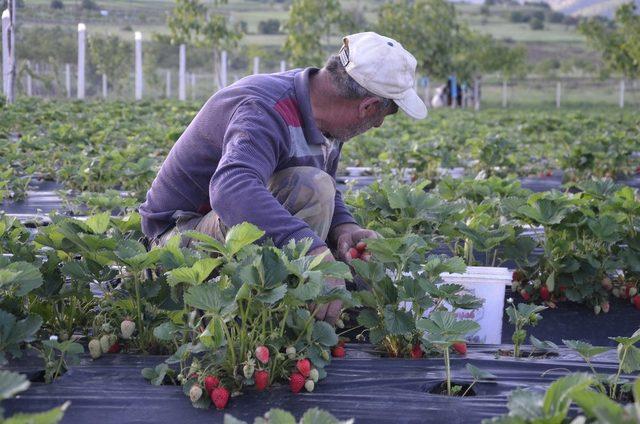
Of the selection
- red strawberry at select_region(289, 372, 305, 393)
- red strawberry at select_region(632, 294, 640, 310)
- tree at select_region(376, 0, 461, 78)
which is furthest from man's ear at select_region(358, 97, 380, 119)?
tree at select_region(376, 0, 461, 78)

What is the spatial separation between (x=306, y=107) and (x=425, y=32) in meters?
31.7

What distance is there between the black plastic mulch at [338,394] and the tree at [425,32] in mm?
30278

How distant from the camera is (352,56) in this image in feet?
10.1

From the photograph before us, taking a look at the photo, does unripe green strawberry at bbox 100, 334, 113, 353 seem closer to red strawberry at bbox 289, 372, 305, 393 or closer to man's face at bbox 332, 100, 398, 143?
red strawberry at bbox 289, 372, 305, 393

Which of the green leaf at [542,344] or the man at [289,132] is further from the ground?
the man at [289,132]

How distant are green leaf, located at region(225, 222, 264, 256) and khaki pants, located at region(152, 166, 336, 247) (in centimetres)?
70

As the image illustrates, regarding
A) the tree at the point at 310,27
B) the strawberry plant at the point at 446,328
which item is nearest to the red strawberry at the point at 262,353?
the strawberry plant at the point at 446,328

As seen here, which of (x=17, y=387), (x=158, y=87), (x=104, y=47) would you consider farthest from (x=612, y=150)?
(x=158, y=87)

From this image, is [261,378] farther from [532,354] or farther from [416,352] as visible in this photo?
[532,354]

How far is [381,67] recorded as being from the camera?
9.98 ft

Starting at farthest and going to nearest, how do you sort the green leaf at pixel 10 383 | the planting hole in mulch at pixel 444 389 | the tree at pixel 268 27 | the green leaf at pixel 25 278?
the tree at pixel 268 27 < the planting hole in mulch at pixel 444 389 < the green leaf at pixel 25 278 < the green leaf at pixel 10 383

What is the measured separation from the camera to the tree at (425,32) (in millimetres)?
33000

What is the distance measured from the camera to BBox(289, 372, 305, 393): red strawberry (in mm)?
2484

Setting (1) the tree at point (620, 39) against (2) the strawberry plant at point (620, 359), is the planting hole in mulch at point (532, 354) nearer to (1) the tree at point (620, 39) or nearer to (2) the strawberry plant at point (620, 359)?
(2) the strawberry plant at point (620, 359)
